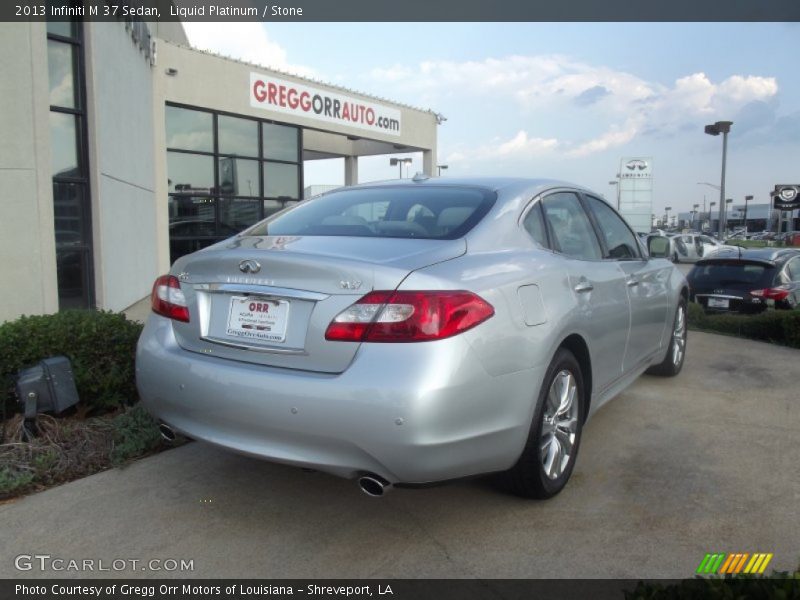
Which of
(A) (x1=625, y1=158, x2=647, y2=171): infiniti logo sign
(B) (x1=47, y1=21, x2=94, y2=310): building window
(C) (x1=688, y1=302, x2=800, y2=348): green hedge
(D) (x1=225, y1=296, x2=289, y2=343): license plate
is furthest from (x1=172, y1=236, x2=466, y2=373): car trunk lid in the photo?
(A) (x1=625, y1=158, x2=647, y2=171): infiniti logo sign

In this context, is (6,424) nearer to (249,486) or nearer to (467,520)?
(249,486)

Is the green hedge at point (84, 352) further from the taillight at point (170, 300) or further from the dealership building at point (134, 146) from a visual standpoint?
the dealership building at point (134, 146)

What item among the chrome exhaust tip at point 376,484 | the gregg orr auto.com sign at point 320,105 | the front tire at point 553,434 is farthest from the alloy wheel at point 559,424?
the gregg orr auto.com sign at point 320,105

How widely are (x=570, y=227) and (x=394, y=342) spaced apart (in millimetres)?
1808

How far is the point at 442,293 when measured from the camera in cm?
271

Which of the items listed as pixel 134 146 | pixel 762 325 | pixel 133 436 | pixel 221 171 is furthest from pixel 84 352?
pixel 221 171

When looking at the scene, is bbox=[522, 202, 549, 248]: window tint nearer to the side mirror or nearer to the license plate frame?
the side mirror

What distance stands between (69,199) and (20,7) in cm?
233

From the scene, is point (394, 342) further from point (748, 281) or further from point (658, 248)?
point (748, 281)

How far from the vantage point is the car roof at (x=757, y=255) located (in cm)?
959

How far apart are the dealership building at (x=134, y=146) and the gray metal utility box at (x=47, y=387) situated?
3.59m

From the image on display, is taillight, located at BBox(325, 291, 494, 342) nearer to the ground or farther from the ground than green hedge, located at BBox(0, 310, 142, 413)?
farther from the ground

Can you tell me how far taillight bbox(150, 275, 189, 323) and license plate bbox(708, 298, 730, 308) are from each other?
842cm

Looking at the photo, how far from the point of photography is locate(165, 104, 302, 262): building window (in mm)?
14649
